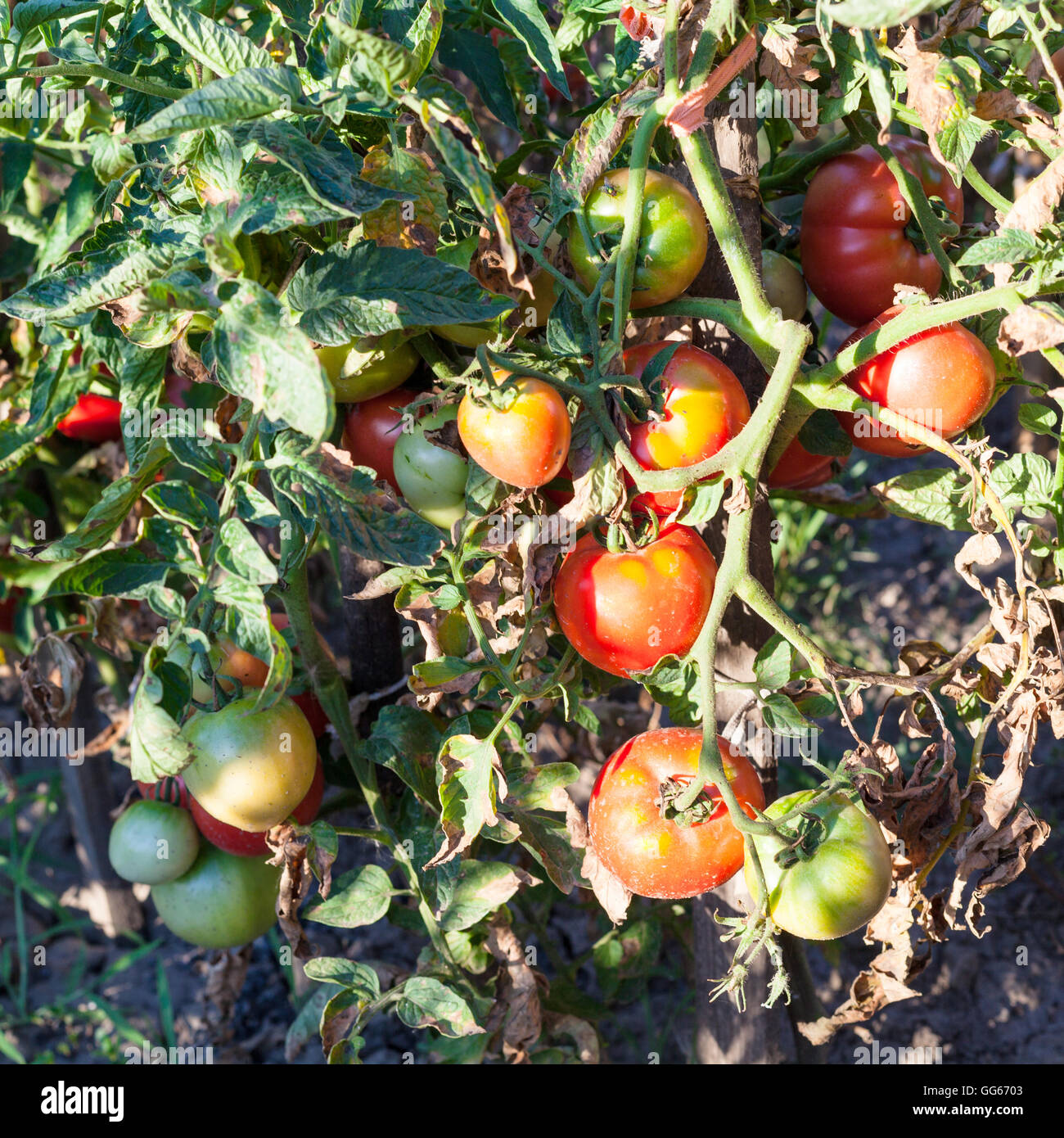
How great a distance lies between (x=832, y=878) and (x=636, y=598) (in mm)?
233

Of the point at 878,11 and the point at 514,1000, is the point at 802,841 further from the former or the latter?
the point at 878,11

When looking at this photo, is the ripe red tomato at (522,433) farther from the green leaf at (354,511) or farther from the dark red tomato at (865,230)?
the dark red tomato at (865,230)

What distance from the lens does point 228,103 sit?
22.3 inches

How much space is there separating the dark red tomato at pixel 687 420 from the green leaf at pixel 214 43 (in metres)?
0.32

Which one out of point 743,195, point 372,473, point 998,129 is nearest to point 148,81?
point 372,473

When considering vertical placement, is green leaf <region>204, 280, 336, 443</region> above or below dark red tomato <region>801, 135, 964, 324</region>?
above

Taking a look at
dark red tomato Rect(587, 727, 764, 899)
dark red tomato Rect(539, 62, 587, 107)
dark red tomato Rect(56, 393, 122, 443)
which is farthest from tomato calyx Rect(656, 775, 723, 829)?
dark red tomato Rect(539, 62, 587, 107)

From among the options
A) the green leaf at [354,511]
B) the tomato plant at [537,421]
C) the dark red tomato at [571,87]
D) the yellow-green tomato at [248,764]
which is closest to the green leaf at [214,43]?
the tomato plant at [537,421]

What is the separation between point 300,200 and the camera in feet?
1.94

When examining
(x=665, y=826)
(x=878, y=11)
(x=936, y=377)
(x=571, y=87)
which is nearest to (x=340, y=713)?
(x=665, y=826)

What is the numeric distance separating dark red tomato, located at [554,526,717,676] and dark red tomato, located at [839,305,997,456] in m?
0.18

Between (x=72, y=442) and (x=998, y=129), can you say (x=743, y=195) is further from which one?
(x=72, y=442)

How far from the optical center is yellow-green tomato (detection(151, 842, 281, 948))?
1000 millimetres

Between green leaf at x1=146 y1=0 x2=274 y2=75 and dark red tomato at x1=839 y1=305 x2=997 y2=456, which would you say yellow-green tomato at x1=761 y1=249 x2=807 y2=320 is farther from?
green leaf at x1=146 y1=0 x2=274 y2=75
